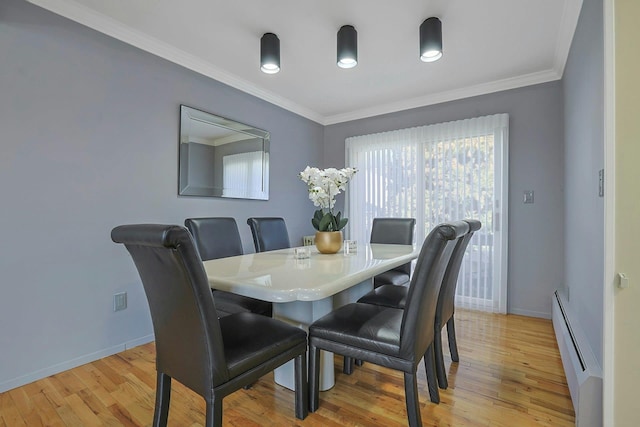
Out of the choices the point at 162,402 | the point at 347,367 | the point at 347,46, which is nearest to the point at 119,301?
the point at 162,402

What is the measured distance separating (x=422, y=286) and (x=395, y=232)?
5.75 feet

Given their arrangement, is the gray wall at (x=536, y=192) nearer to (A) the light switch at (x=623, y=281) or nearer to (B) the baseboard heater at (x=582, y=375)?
(B) the baseboard heater at (x=582, y=375)

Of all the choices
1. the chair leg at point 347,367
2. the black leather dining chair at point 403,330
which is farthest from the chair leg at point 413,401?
the chair leg at point 347,367

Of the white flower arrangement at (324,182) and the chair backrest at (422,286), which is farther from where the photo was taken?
the white flower arrangement at (324,182)

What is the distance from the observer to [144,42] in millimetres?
2373

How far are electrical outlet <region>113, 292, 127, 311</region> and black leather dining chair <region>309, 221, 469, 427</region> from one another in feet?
5.33

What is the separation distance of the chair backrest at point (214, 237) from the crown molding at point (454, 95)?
248cm

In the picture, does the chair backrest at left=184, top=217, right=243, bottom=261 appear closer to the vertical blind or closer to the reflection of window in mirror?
the reflection of window in mirror

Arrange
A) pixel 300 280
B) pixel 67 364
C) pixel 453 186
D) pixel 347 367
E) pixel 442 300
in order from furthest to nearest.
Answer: pixel 453 186 < pixel 67 364 < pixel 347 367 < pixel 442 300 < pixel 300 280

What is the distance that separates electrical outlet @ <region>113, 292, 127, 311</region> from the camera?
2254mm

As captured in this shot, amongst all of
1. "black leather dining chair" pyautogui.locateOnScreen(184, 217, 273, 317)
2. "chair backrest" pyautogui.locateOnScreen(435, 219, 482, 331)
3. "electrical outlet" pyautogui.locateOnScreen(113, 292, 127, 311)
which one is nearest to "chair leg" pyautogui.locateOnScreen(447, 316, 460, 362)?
"chair backrest" pyautogui.locateOnScreen(435, 219, 482, 331)

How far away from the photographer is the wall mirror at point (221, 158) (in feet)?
8.86

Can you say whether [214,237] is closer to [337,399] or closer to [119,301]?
[119,301]

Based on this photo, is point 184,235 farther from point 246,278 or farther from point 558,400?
point 558,400
